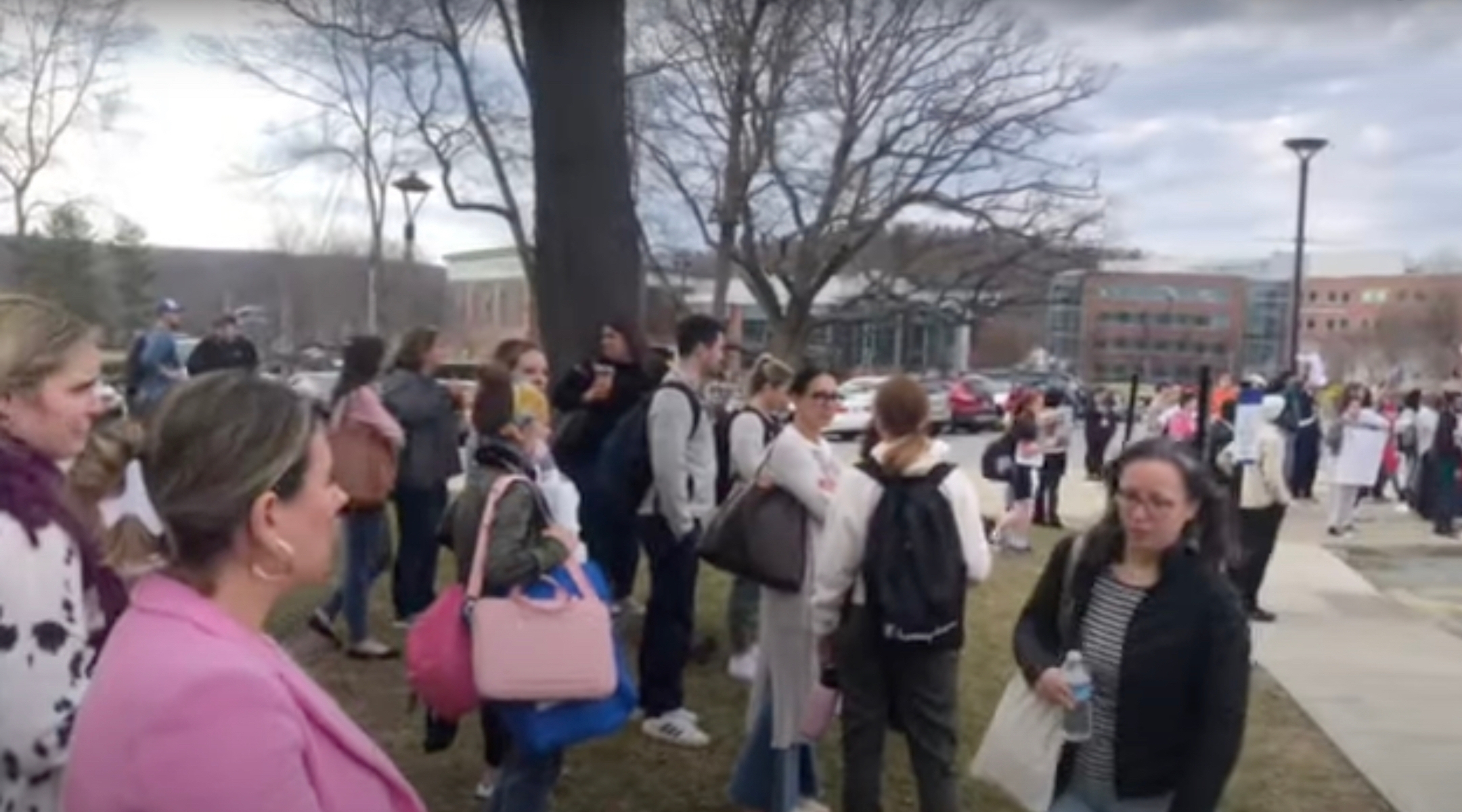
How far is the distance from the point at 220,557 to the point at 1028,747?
250 centimetres

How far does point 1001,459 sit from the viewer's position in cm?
1580

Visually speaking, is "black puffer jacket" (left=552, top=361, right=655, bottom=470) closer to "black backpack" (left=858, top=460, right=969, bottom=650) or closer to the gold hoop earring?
"black backpack" (left=858, top=460, right=969, bottom=650)

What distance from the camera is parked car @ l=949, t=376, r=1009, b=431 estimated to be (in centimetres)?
4084

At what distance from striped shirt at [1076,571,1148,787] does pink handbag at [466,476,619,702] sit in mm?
1424

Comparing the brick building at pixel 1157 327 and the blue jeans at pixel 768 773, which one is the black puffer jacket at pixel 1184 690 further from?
the brick building at pixel 1157 327

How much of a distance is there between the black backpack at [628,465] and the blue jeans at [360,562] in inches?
53.8

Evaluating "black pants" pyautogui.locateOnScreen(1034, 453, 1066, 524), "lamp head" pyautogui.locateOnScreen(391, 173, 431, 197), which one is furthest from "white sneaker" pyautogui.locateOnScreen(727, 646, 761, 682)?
"lamp head" pyautogui.locateOnScreen(391, 173, 431, 197)

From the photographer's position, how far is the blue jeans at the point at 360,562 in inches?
285

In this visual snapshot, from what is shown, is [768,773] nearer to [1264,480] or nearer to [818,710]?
[818,710]

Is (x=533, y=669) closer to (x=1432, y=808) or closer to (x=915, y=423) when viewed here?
(x=915, y=423)

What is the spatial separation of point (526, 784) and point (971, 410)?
3738cm

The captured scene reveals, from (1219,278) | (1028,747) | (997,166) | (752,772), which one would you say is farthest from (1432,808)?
(1219,278)

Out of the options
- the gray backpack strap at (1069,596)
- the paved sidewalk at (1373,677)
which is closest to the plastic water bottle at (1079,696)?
the gray backpack strap at (1069,596)

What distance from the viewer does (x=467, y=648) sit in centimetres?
436
